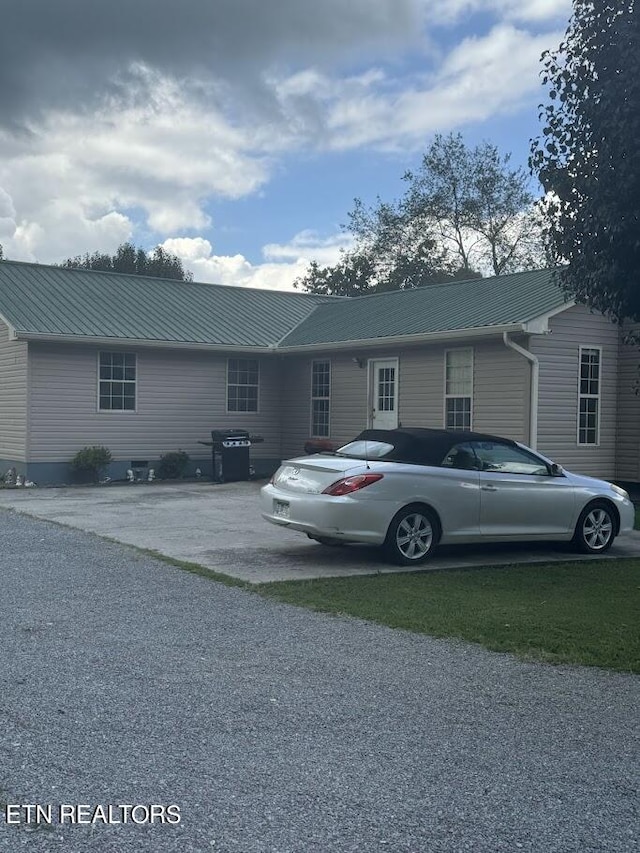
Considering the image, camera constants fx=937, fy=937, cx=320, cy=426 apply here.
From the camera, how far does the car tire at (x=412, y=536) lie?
9938 millimetres

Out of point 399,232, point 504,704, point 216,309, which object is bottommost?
point 504,704

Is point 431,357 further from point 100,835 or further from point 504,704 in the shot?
point 100,835

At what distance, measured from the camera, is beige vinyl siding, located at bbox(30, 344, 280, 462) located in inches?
750

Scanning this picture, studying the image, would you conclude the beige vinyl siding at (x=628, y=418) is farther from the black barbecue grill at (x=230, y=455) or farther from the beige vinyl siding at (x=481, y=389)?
the black barbecue grill at (x=230, y=455)

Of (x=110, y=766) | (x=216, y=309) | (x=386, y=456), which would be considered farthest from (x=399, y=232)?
(x=110, y=766)

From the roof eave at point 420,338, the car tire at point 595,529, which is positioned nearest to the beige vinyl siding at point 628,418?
the roof eave at point 420,338

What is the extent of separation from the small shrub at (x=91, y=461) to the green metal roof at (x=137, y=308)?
7.76 ft

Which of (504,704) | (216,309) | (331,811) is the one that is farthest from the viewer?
(216,309)

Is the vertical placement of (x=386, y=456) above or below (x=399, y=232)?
below

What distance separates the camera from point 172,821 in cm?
375

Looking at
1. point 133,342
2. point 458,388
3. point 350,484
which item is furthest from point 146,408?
point 350,484

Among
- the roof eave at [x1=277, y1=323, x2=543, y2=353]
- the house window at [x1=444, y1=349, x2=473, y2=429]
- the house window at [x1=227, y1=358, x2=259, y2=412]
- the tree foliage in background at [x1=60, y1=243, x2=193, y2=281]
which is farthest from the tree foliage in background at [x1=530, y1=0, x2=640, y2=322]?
the tree foliage in background at [x1=60, y1=243, x2=193, y2=281]

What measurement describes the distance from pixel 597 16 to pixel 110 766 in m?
6.95

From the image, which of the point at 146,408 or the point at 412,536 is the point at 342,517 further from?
the point at 146,408
